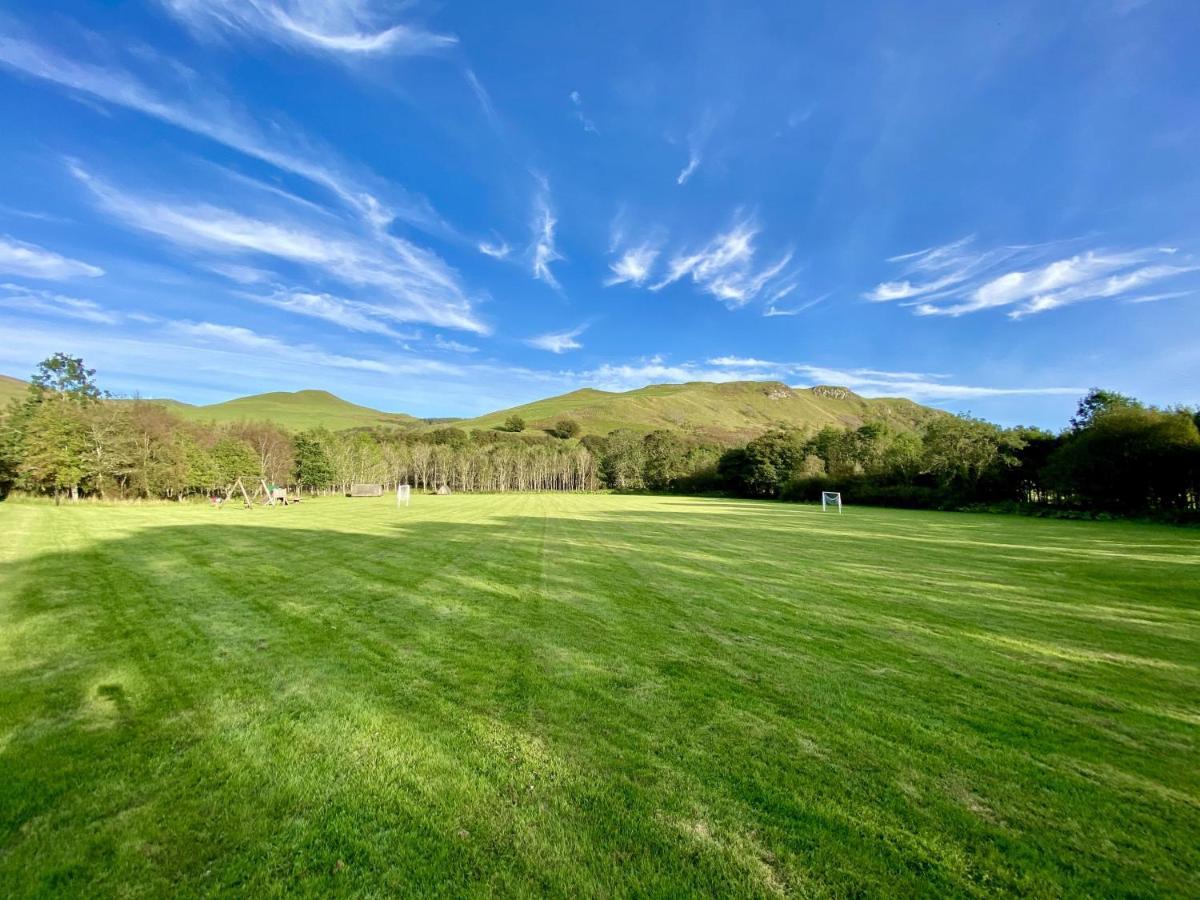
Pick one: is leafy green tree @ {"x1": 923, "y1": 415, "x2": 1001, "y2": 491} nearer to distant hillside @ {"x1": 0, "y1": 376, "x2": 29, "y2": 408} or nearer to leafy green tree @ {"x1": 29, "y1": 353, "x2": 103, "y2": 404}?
leafy green tree @ {"x1": 29, "y1": 353, "x2": 103, "y2": 404}

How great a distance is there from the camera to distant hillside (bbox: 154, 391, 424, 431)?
132m

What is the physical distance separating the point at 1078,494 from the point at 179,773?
5508 centimetres

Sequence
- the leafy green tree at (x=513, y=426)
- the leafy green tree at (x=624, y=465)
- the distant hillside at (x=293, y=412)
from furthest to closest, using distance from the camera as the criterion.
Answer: the leafy green tree at (x=513, y=426) < the distant hillside at (x=293, y=412) < the leafy green tree at (x=624, y=465)

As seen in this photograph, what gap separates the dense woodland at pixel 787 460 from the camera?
36.5 meters

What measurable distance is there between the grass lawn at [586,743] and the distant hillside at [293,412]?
125 metres

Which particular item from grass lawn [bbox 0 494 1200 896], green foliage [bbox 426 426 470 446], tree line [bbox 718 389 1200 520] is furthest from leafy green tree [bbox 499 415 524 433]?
grass lawn [bbox 0 494 1200 896]

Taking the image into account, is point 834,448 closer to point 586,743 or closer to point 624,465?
point 624,465

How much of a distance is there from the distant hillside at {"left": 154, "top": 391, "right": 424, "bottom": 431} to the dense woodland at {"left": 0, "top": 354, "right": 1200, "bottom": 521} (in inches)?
2073

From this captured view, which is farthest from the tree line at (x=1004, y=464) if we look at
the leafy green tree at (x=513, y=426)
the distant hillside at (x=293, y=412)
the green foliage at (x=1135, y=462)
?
the distant hillside at (x=293, y=412)

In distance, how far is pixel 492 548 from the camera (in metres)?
15.1

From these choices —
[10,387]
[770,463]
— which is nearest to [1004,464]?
[770,463]

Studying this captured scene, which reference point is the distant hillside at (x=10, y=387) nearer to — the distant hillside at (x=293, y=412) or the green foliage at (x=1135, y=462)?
the distant hillside at (x=293, y=412)

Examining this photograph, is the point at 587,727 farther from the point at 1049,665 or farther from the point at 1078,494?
the point at 1078,494

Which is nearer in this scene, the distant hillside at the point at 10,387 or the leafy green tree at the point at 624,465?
the distant hillside at the point at 10,387
